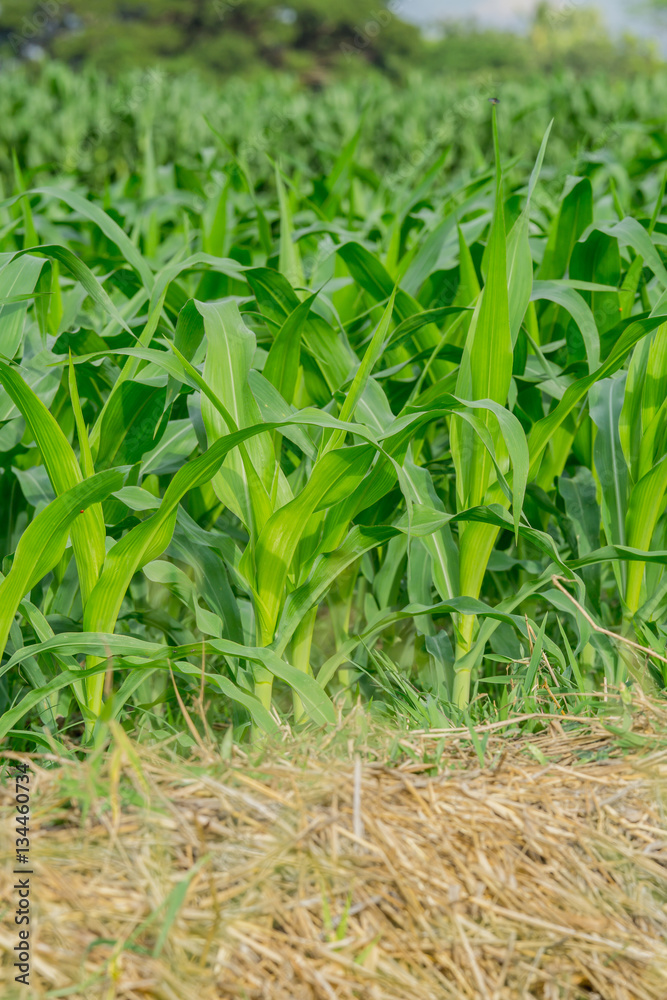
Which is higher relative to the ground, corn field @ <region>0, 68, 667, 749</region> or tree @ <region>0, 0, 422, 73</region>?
tree @ <region>0, 0, 422, 73</region>

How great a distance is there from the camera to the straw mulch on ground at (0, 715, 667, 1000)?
33.0 inches

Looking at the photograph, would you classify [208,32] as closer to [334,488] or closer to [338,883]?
[334,488]

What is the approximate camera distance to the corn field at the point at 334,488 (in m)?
1.24

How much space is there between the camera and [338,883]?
2.95 ft

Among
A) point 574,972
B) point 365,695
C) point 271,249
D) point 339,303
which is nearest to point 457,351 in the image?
A: point 339,303

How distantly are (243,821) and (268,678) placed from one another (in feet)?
1.25

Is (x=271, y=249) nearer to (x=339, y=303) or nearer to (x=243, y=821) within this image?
(x=339, y=303)

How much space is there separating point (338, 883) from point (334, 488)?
59 centimetres

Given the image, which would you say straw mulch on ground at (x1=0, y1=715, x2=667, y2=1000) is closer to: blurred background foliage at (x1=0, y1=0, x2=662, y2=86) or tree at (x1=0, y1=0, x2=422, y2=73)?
blurred background foliage at (x1=0, y1=0, x2=662, y2=86)

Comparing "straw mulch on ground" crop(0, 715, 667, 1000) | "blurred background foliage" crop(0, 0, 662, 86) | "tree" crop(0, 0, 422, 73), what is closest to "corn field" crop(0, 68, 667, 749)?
"straw mulch on ground" crop(0, 715, 667, 1000)

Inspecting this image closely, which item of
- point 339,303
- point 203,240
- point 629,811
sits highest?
point 203,240

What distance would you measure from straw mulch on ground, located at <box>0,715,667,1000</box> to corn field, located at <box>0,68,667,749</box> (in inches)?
6.4

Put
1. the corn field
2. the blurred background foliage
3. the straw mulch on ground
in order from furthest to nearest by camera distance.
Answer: the blurred background foliage, the corn field, the straw mulch on ground

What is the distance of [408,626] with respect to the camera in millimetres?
1724
